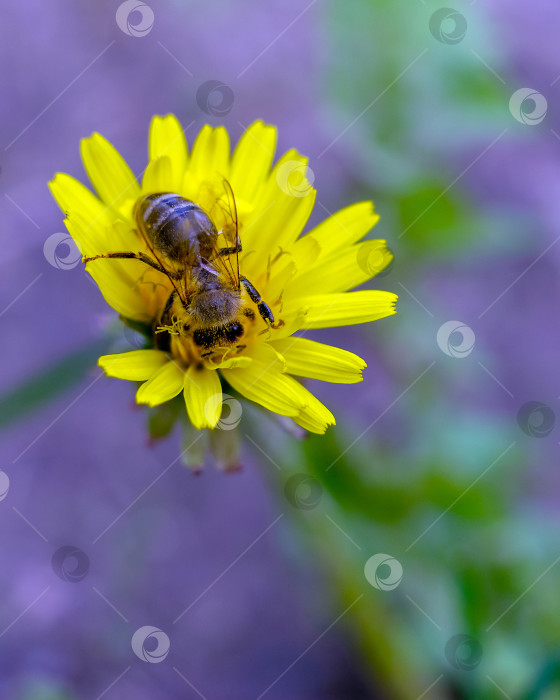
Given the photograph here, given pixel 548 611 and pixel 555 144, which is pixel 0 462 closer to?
pixel 548 611

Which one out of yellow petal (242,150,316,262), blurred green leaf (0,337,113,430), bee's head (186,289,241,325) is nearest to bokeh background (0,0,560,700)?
blurred green leaf (0,337,113,430)

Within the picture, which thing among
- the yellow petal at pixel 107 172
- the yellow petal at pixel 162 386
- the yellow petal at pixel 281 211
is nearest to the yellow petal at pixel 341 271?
the yellow petal at pixel 281 211

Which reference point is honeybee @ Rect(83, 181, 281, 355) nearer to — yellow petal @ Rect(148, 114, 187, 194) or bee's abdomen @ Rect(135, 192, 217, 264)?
bee's abdomen @ Rect(135, 192, 217, 264)

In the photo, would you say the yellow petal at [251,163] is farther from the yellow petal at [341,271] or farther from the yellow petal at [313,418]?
the yellow petal at [313,418]

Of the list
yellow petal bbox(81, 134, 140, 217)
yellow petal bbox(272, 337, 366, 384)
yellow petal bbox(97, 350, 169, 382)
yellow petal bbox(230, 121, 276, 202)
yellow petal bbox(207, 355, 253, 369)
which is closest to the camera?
yellow petal bbox(97, 350, 169, 382)

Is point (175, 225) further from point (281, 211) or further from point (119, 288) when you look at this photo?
point (281, 211)

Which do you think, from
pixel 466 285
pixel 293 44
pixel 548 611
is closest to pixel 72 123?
pixel 293 44

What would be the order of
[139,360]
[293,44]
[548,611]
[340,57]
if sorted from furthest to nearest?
[293,44], [340,57], [548,611], [139,360]
